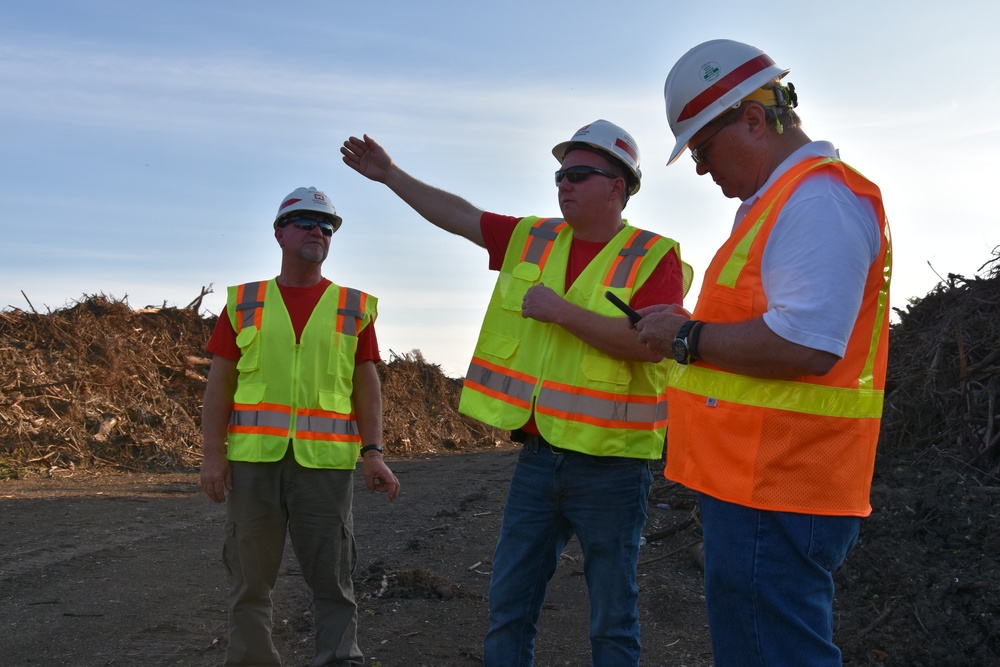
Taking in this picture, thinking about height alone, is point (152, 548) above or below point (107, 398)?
below

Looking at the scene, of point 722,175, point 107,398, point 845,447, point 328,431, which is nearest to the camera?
point 845,447

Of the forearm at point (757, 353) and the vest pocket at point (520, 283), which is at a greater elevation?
the vest pocket at point (520, 283)

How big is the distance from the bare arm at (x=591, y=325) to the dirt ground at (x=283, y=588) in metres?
2.51

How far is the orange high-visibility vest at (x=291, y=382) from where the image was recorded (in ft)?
15.1

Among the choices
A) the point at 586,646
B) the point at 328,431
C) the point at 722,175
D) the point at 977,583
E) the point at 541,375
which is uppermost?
the point at 722,175

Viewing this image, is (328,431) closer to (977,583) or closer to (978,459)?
(977,583)

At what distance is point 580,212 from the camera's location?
3.91 metres

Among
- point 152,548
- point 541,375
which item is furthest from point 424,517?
point 541,375

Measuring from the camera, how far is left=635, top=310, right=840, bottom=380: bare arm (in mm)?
2270

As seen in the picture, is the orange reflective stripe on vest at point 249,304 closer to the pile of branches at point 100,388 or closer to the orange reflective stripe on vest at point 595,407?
the orange reflective stripe on vest at point 595,407

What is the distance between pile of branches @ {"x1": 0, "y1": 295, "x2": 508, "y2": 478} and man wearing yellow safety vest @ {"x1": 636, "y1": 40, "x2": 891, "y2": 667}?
13082 mm

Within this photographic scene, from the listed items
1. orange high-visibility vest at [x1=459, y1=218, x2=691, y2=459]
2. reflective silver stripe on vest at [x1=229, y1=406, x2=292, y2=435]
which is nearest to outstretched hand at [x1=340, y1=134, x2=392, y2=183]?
orange high-visibility vest at [x1=459, y1=218, x2=691, y2=459]

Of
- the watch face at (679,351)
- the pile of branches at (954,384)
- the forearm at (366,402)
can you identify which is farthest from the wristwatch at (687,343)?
the pile of branches at (954,384)

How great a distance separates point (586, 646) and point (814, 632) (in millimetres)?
3440
